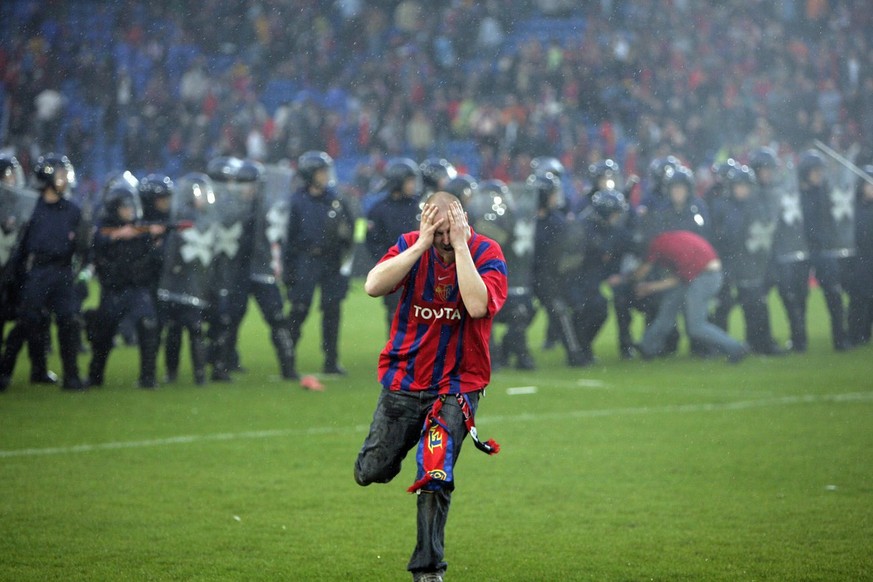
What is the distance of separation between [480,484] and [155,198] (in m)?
5.69

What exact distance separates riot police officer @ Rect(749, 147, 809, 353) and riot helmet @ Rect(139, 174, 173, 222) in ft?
22.8

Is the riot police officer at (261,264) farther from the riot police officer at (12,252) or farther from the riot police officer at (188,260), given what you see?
the riot police officer at (12,252)

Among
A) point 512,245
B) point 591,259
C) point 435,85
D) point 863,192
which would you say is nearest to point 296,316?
point 512,245

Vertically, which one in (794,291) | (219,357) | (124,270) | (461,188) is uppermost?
(461,188)

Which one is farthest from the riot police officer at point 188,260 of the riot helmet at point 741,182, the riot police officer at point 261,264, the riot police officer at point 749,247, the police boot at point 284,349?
the riot helmet at point 741,182

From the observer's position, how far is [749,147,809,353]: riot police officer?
51.1 feet

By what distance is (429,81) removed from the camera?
31.9 metres

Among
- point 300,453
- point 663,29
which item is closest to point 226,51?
point 663,29

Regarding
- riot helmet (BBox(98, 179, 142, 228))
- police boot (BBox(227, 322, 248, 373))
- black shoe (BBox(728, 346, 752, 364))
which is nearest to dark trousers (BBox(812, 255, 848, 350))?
black shoe (BBox(728, 346, 752, 364))

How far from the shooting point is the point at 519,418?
10.9m

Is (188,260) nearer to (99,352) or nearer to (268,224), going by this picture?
(268,224)

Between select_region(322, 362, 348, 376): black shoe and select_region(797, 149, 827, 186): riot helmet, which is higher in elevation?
A: select_region(797, 149, 827, 186): riot helmet

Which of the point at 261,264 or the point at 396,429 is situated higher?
the point at 261,264

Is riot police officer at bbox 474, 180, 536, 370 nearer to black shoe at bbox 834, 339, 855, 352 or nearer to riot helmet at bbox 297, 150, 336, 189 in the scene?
riot helmet at bbox 297, 150, 336, 189
